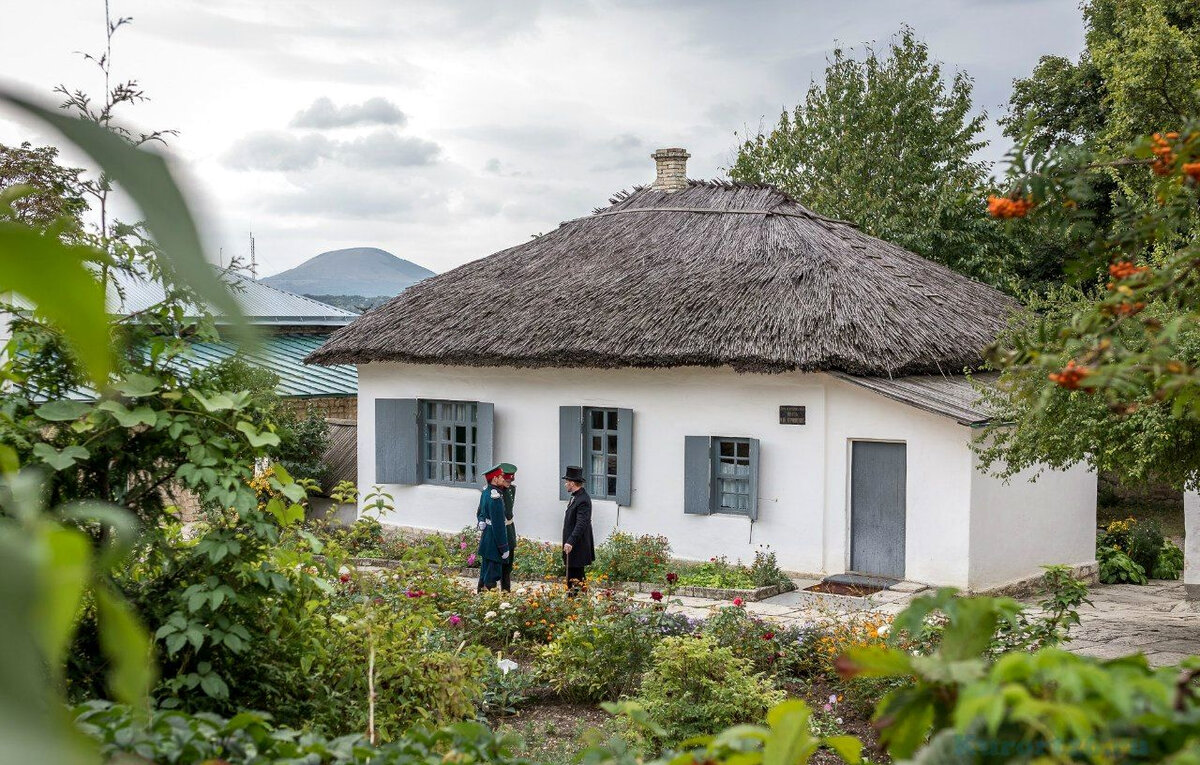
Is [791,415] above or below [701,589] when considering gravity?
above

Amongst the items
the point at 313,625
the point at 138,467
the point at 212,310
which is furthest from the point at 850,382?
the point at 212,310

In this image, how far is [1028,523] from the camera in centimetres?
1302

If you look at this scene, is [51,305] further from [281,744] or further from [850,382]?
[850,382]

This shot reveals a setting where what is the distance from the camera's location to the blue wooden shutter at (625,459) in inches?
561

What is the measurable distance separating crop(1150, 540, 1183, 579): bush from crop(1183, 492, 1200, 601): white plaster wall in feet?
8.09

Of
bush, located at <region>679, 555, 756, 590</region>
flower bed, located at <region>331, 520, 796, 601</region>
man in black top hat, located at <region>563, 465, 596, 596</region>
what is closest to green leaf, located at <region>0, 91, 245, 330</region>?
man in black top hat, located at <region>563, 465, 596, 596</region>

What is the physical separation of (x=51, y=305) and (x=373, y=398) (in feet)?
54.1

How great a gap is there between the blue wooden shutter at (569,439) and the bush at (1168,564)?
24.5 ft

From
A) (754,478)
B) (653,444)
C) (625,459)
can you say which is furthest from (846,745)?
(625,459)

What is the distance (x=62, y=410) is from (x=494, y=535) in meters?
7.10

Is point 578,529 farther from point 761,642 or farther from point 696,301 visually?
point 696,301

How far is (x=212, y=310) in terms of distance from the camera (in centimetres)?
38

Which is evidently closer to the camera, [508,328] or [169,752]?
[169,752]

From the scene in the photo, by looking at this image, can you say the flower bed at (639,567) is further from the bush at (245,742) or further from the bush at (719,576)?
the bush at (245,742)
